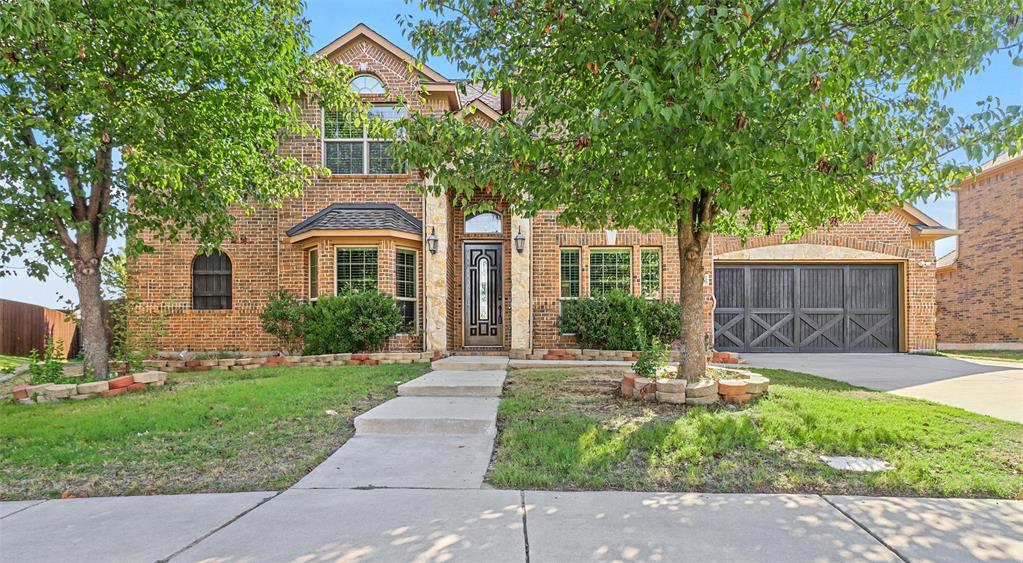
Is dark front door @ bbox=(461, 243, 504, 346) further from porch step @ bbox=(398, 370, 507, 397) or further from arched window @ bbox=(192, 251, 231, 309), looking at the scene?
arched window @ bbox=(192, 251, 231, 309)

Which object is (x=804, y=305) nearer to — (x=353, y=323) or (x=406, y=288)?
(x=406, y=288)

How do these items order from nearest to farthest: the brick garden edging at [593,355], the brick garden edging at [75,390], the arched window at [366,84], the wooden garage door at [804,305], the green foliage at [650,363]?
1. the green foliage at [650,363]
2. the brick garden edging at [75,390]
3. the brick garden edging at [593,355]
4. the arched window at [366,84]
5. the wooden garage door at [804,305]

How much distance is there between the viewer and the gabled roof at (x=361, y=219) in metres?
10.0

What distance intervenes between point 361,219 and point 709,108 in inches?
307

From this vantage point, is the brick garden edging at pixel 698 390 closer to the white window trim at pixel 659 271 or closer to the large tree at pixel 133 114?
the white window trim at pixel 659 271

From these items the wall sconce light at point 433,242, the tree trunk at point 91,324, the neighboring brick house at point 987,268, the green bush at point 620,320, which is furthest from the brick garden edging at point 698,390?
the neighboring brick house at point 987,268

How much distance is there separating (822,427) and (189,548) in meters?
4.72

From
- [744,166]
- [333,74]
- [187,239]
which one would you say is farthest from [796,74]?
[187,239]

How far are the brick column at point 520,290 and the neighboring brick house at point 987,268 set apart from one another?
42.3ft

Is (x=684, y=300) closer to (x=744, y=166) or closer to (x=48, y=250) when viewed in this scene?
(x=744, y=166)

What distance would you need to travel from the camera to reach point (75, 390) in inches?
257

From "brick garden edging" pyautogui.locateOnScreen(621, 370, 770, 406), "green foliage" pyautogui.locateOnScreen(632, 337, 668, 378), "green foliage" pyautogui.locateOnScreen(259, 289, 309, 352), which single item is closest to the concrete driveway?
"brick garden edging" pyautogui.locateOnScreen(621, 370, 770, 406)

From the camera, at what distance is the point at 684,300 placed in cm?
582

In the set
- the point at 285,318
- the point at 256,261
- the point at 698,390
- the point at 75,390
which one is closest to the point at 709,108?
the point at 698,390
